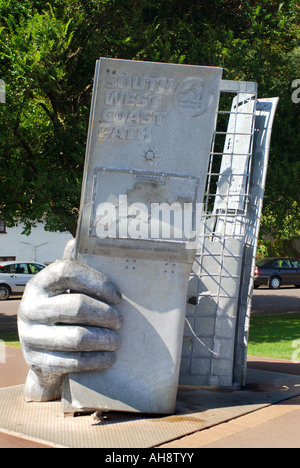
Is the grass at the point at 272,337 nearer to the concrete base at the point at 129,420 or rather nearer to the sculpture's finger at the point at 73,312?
the concrete base at the point at 129,420

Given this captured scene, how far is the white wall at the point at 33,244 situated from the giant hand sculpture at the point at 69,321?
25716 mm

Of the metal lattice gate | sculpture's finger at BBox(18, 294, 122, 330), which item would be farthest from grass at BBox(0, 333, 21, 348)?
sculpture's finger at BBox(18, 294, 122, 330)

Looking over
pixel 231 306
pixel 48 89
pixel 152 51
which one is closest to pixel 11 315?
pixel 48 89

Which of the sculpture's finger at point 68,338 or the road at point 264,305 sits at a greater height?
the sculpture's finger at point 68,338

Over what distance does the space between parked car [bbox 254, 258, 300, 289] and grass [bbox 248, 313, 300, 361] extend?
1060 cm

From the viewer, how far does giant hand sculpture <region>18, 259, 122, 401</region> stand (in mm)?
5746

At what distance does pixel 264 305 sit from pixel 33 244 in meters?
15.5

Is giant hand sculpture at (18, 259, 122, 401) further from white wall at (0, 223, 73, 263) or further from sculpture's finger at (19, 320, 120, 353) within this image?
white wall at (0, 223, 73, 263)

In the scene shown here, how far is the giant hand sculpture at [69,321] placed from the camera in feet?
18.9

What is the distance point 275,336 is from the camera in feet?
41.2

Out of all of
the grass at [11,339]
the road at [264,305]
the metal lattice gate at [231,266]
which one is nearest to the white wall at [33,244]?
the road at [264,305]

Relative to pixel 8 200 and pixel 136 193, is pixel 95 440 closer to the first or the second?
pixel 136 193

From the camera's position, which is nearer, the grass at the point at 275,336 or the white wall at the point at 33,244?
the grass at the point at 275,336
